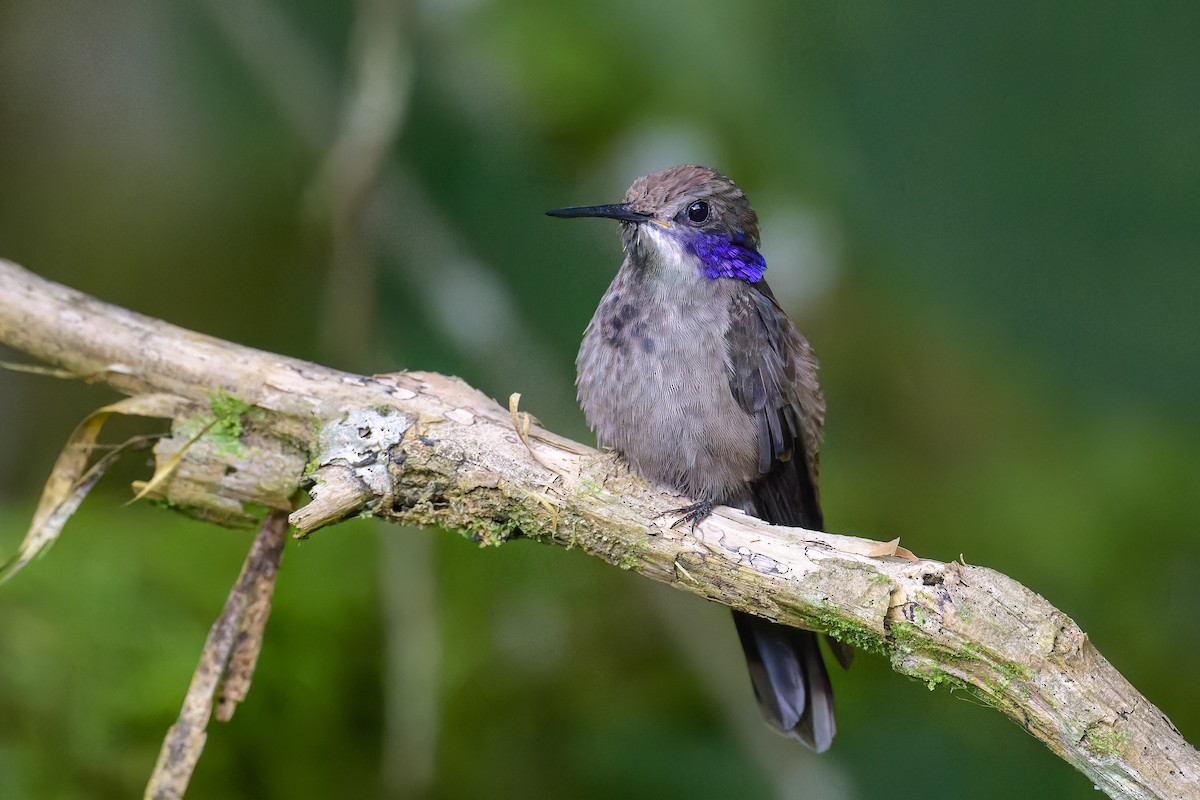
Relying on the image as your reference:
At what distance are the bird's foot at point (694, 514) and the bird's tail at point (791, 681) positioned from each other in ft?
2.18

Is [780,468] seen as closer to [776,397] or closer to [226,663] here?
[776,397]

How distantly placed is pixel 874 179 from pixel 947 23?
37cm

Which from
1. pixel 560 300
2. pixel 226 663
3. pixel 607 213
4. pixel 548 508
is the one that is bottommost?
pixel 226 663

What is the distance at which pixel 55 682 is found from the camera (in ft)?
9.00

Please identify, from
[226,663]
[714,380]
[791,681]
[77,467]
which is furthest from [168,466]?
[791,681]

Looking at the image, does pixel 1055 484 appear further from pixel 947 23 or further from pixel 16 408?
pixel 16 408

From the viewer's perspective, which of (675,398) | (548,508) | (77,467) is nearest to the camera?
(548,508)

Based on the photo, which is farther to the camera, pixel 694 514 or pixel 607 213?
pixel 607 213

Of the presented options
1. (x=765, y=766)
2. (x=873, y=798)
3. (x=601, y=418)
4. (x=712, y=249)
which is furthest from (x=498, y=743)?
(x=712, y=249)

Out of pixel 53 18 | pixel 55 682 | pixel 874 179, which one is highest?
pixel 53 18

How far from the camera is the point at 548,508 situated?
2195mm

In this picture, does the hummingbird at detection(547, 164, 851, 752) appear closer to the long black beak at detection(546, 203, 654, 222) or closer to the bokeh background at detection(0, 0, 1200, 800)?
the long black beak at detection(546, 203, 654, 222)

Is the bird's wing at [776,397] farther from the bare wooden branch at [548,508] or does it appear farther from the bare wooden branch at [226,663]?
the bare wooden branch at [226,663]

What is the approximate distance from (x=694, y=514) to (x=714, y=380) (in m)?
0.53
